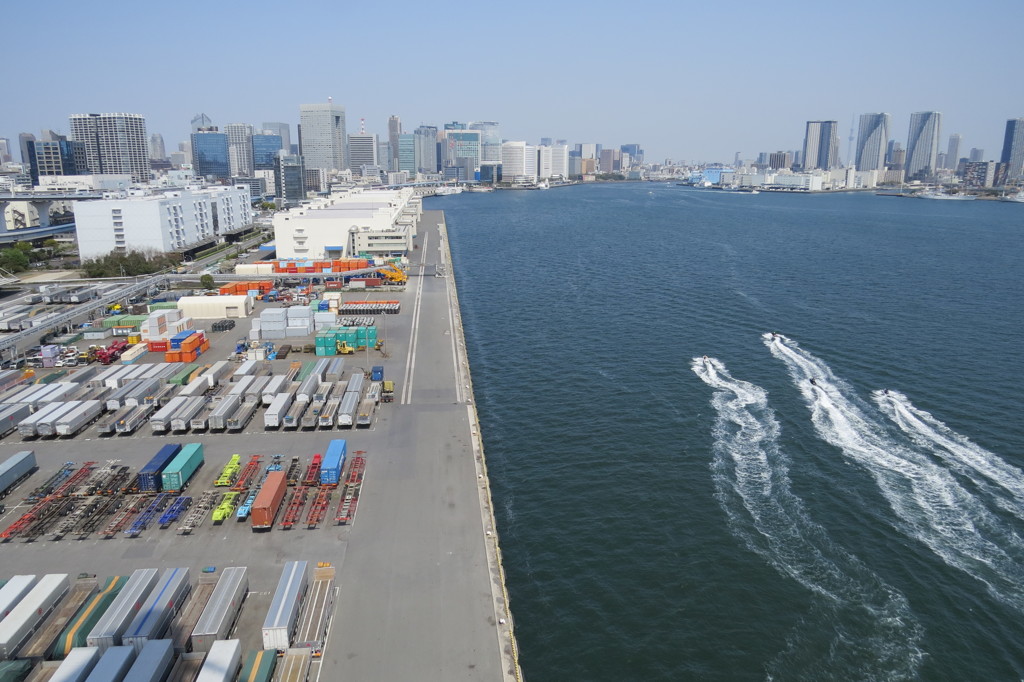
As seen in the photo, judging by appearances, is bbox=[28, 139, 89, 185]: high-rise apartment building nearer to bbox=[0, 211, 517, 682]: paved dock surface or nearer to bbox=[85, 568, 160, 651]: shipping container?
bbox=[0, 211, 517, 682]: paved dock surface

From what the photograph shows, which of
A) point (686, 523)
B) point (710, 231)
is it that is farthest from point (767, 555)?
point (710, 231)

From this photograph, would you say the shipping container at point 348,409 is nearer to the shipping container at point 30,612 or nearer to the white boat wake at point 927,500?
the shipping container at point 30,612

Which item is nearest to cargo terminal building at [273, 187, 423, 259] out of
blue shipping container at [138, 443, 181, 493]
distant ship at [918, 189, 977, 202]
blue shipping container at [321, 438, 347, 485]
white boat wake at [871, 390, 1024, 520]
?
blue shipping container at [138, 443, 181, 493]

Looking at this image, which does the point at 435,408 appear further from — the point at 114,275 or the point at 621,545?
the point at 114,275

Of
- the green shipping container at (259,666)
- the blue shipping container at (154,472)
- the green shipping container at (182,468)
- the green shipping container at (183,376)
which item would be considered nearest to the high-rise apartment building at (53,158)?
the green shipping container at (183,376)

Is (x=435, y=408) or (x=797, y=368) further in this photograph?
(x=797, y=368)

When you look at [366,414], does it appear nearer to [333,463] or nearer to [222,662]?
[333,463]

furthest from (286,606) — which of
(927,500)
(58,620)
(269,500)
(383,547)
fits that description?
(927,500)
